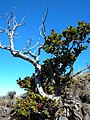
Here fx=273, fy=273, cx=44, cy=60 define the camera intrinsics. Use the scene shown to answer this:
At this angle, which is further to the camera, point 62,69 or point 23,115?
point 62,69

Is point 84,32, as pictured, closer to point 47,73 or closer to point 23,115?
point 47,73

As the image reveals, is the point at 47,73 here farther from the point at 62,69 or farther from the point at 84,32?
the point at 84,32

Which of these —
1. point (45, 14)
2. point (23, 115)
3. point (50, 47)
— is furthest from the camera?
point (45, 14)

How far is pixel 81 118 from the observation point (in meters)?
22.9

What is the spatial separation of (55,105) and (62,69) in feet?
12.4

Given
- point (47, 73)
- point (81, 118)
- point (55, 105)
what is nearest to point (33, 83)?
point (47, 73)

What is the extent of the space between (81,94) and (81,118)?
410cm

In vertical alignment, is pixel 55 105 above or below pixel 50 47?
below

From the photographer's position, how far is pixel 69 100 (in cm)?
2381

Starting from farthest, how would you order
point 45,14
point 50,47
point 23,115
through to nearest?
point 45,14
point 50,47
point 23,115

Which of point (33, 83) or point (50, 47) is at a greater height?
point (50, 47)

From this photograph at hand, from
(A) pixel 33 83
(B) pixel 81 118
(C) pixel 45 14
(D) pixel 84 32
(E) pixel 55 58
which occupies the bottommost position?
(B) pixel 81 118

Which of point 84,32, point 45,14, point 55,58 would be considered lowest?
point 55,58

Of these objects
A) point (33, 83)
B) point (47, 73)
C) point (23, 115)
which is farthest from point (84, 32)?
point (23, 115)
